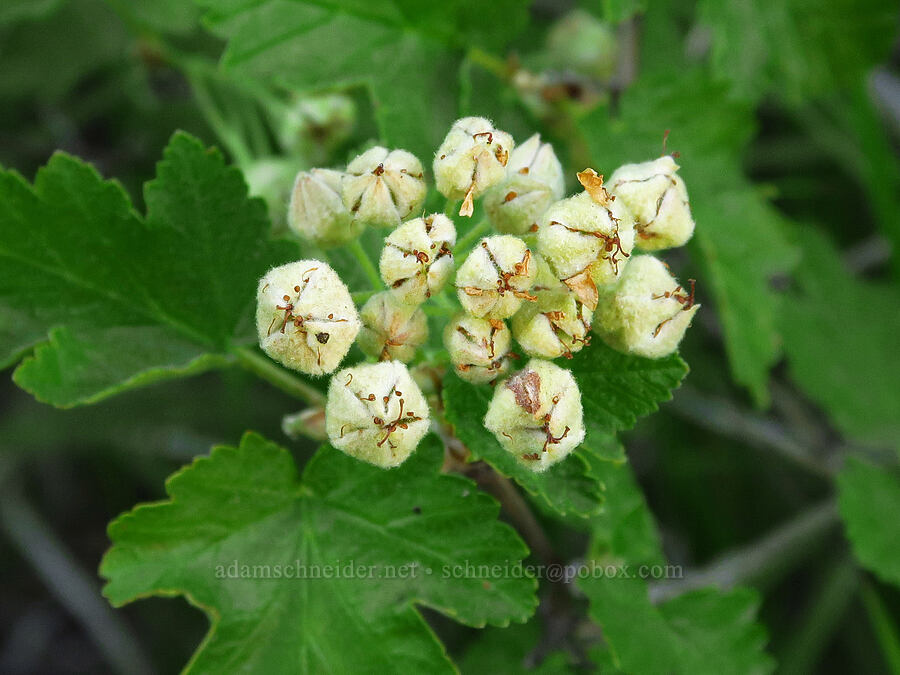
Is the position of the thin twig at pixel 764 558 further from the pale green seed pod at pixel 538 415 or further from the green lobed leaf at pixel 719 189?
the pale green seed pod at pixel 538 415

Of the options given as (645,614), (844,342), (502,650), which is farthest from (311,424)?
(844,342)

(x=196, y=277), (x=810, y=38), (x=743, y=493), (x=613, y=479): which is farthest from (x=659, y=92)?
(x=743, y=493)

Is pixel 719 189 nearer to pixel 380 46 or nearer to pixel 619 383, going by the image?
pixel 380 46

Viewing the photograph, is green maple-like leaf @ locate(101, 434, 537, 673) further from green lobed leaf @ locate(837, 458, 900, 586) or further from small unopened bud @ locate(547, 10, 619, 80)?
small unopened bud @ locate(547, 10, 619, 80)

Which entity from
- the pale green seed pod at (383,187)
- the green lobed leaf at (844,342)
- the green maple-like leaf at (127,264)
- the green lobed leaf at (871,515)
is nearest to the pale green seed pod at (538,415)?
the pale green seed pod at (383,187)

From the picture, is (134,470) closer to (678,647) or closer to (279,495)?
(279,495)

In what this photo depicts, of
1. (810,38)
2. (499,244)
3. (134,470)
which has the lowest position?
(134,470)
